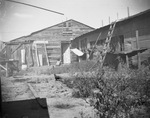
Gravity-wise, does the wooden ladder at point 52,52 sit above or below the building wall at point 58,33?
below

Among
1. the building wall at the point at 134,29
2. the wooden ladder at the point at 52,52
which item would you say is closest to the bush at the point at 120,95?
the building wall at the point at 134,29

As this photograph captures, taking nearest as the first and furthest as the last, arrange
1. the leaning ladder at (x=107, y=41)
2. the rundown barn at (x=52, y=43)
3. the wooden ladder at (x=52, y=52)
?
the leaning ladder at (x=107, y=41) → the rundown barn at (x=52, y=43) → the wooden ladder at (x=52, y=52)

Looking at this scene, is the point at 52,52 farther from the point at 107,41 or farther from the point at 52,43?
the point at 107,41

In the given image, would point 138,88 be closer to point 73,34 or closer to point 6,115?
point 6,115

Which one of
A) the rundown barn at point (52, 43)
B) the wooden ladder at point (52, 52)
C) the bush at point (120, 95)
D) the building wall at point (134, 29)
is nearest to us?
the bush at point (120, 95)

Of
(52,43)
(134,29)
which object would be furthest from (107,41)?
Answer: (52,43)

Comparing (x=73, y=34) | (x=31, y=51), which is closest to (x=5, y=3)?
(x=31, y=51)

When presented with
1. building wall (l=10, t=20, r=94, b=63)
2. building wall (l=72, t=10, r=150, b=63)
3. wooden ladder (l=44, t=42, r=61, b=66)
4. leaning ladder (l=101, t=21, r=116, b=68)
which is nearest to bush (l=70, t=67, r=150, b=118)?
building wall (l=72, t=10, r=150, b=63)

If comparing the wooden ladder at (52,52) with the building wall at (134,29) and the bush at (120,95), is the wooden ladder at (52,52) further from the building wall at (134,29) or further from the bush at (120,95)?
the bush at (120,95)

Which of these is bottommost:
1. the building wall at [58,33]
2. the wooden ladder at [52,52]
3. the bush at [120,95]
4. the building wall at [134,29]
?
the bush at [120,95]

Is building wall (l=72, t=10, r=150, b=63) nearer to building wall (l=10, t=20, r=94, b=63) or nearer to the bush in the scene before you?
the bush

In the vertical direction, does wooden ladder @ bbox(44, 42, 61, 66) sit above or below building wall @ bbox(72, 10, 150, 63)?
below

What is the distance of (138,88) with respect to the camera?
164 inches

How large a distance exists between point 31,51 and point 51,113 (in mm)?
15484
